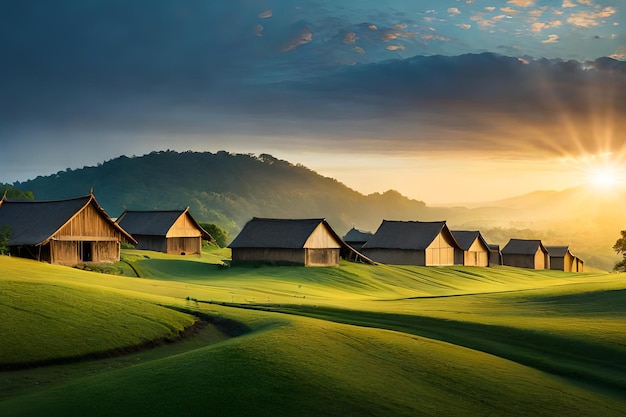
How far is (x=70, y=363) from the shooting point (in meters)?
23.2

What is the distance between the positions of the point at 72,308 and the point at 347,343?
11.8m

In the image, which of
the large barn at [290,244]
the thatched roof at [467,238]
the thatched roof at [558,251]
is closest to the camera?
the large barn at [290,244]

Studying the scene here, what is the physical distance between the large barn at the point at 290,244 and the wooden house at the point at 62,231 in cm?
1626

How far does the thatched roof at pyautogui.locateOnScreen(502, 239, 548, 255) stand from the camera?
4924 inches

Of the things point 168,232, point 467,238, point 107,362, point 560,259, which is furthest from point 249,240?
point 560,259

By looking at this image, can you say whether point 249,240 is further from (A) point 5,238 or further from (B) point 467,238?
(B) point 467,238

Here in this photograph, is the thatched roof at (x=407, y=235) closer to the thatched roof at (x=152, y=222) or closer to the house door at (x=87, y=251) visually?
the thatched roof at (x=152, y=222)

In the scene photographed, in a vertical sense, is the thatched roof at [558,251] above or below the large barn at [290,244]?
below

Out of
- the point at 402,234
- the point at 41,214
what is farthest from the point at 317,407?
the point at 402,234

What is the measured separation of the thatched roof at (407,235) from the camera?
97.9 m

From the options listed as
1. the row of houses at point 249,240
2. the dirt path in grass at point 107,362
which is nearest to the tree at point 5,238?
the row of houses at point 249,240

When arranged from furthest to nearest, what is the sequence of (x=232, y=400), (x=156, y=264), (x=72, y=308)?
(x=156, y=264) < (x=72, y=308) < (x=232, y=400)

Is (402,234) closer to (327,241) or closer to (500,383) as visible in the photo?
(327,241)

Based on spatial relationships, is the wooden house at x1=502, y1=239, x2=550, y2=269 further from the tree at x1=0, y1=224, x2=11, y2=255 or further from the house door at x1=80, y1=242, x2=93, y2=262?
the tree at x1=0, y1=224, x2=11, y2=255
